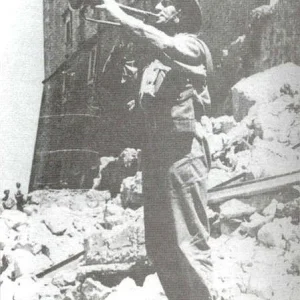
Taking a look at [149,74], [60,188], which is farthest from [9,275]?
[149,74]

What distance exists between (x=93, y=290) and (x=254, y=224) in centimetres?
118

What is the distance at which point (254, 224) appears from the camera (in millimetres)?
4664

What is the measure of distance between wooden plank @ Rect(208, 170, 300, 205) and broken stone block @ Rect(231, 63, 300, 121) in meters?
0.46

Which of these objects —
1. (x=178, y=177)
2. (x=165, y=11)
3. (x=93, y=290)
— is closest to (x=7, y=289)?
(x=93, y=290)

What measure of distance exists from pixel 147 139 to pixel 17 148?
45.0 inches

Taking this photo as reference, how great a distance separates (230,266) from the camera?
4680 mm

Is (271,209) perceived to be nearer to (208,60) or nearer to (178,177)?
(178,177)

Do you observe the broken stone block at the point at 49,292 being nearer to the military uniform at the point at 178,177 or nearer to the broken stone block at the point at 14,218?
the broken stone block at the point at 14,218

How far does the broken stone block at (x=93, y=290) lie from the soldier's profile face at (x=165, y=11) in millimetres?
1779

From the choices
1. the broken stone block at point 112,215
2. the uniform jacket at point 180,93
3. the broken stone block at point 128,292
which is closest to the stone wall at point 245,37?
the uniform jacket at point 180,93

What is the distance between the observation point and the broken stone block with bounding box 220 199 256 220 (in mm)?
4703

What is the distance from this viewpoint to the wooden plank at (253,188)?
467cm

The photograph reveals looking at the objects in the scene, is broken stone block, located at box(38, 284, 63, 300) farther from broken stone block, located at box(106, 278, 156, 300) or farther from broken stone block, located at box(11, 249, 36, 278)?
broken stone block, located at box(106, 278, 156, 300)

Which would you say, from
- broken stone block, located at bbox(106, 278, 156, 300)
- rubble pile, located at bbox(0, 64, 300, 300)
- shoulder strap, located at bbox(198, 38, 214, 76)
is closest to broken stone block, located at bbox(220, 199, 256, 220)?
rubble pile, located at bbox(0, 64, 300, 300)
